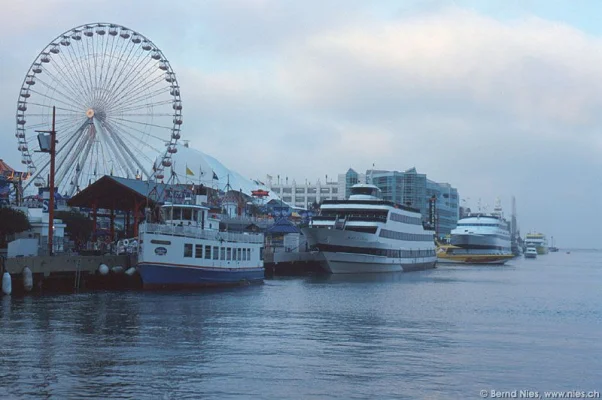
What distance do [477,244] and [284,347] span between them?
121m

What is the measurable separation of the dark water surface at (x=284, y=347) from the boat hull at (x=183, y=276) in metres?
2.27

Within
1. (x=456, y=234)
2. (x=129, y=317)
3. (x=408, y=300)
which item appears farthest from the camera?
(x=456, y=234)

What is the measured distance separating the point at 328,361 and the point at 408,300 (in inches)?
1082

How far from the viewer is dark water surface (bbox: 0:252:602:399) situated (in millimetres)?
24625

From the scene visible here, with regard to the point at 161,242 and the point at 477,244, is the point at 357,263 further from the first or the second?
the point at 477,244

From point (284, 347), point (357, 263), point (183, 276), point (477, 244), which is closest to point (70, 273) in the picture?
point (183, 276)

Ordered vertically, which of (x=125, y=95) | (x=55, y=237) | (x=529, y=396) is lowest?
(x=529, y=396)

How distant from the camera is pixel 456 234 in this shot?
499 feet

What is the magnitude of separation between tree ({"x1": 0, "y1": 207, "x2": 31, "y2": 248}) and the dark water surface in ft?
57.1

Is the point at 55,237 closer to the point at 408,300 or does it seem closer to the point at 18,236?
the point at 18,236

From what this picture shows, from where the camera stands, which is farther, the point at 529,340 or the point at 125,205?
the point at 125,205

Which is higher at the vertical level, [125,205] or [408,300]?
[125,205]

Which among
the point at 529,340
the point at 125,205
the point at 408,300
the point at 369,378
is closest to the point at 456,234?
the point at 125,205

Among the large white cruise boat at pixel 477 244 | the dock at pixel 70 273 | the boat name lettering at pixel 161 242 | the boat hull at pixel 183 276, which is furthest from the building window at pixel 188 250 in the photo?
the large white cruise boat at pixel 477 244
